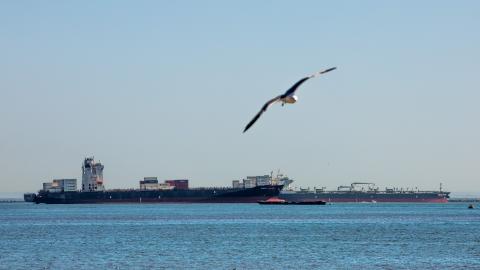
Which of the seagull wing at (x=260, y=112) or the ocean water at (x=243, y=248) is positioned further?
the ocean water at (x=243, y=248)

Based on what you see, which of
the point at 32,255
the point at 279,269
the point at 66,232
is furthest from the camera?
the point at 66,232

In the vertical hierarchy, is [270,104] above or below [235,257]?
above

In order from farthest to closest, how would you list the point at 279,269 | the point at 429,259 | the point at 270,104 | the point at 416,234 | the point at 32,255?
the point at 416,234 → the point at 32,255 → the point at 429,259 → the point at 279,269 → the point at 270,104

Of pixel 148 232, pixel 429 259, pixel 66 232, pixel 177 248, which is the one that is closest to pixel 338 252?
pixel 429 259

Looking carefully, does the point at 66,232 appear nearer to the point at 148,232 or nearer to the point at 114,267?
the point at 148,232

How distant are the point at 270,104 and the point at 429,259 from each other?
47.1 meters

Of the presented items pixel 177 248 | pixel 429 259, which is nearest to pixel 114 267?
pixel 177 248

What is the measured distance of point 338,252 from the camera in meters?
79.9

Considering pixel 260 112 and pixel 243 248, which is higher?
pixel 260 112

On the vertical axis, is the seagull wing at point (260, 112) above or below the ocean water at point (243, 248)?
above

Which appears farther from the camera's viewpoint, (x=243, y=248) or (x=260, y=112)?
(x=243, y=248)

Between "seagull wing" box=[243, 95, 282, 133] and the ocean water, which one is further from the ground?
"seagull wing" box=[243, 95, 282, 133]

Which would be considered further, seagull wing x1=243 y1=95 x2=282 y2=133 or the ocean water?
the ocean water

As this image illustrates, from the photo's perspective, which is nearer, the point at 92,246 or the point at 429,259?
the point at 429,259
